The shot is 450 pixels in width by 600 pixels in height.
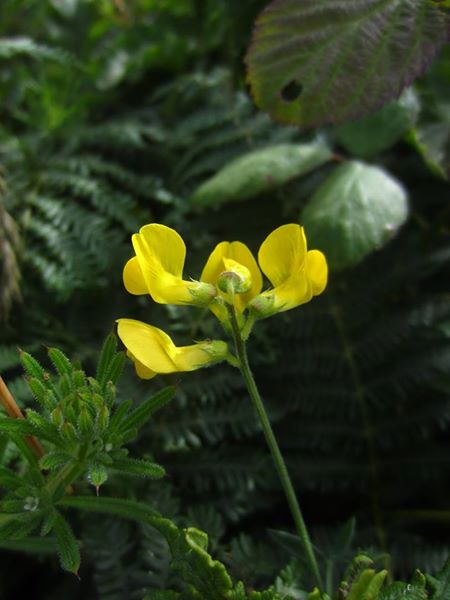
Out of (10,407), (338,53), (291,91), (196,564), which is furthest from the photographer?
(291,91)

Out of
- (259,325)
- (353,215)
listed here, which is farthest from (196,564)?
(353,215)

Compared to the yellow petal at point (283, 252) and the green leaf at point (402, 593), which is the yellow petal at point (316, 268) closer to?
the yellow petal at point (283, 252)

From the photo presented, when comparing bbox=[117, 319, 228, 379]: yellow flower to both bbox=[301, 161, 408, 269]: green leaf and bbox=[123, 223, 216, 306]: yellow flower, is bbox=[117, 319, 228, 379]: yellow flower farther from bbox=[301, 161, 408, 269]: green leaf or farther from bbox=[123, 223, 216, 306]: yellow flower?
bbox=[301, 161, 408, 269]: green leaf

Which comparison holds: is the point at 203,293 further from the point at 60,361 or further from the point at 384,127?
the point at 384,127

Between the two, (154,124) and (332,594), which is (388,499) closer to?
(332,594)

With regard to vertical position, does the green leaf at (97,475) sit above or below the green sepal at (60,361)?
below

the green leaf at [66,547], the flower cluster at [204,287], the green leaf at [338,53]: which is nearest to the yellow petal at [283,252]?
the flower cluster at [204,287]
